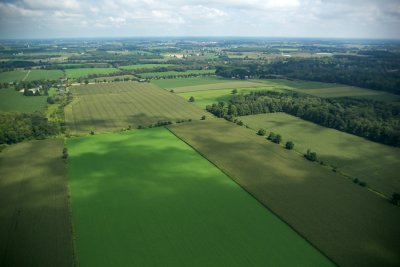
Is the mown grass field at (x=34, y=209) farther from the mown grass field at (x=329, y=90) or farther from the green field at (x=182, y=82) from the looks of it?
the mown grass field at (x=329, y=90)

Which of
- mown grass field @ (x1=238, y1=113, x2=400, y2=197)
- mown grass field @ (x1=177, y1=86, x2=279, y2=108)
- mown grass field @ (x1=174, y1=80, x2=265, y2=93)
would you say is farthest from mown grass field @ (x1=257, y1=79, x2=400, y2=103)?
mown grass field @ (x1=238, y1=113, x2=400, y2=197)

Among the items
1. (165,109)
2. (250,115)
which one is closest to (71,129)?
(165,109)

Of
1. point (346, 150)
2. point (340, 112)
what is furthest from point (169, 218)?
point (340, 112)

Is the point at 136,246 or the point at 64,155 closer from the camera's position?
the point at 136,246

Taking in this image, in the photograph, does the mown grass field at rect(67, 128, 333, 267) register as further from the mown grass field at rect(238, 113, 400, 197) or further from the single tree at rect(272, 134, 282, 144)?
the mown grass field at rect(238, 113, 400, 197)

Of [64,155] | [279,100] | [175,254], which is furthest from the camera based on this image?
[279,100]

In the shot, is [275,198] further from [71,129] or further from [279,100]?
[279,100]

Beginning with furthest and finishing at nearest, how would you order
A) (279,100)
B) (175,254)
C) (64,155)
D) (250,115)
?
1. (279,100)
2. (250,115)
3. (64,155)
4. (175,254)
